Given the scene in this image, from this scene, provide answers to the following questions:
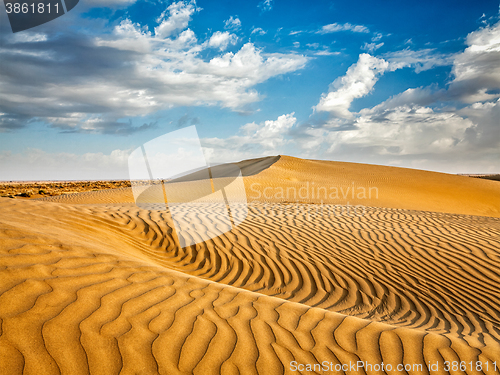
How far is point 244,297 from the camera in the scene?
10.5ft

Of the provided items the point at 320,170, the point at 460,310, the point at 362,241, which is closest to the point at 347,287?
the point at 460,310

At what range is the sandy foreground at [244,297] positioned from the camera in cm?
211

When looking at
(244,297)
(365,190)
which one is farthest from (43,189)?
(244,297)

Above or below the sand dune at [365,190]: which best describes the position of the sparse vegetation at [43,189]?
above

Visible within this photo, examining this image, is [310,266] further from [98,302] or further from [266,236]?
[98,302]

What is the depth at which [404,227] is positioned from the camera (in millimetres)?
8125

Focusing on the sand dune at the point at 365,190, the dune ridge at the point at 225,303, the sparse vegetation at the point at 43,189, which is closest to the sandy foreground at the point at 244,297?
the dune ridge at the point at 225,303

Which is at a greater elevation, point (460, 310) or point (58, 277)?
point (58, 277)

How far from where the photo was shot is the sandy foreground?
211 centimetres

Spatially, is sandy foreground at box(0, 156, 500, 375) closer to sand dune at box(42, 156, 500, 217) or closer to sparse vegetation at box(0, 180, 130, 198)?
sand dune at box(42, 156, 500, 217)

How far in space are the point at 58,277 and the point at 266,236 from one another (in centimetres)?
458

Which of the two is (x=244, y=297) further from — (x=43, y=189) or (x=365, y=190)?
(x=43, y=189)

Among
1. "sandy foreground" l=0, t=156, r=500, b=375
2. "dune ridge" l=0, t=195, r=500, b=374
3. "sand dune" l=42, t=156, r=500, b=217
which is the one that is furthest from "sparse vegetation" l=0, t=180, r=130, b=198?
"dune ridge" l=0, t=195, r=500, b=374

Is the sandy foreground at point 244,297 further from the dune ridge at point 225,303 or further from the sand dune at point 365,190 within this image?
the sand dune at point 365,190
